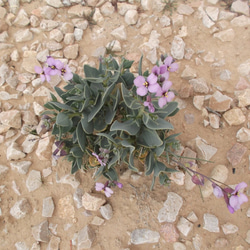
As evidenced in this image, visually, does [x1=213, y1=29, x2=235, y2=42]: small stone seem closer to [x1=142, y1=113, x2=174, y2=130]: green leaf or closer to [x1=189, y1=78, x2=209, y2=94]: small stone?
[x1=189, y1=78, x2=209, y2=94]: small stone

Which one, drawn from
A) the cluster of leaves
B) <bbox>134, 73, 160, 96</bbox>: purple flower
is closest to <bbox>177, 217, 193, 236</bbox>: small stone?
the cluster of leaves

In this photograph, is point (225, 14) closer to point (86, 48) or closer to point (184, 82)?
point (184, 82)

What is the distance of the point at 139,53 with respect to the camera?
4121mm

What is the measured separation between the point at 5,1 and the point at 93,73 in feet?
10.5

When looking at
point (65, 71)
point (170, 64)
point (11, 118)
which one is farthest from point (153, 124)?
point (11, 118)

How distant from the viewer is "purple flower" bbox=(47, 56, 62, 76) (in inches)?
95.7

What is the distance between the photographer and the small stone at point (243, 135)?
134 inches

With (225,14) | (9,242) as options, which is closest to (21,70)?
(9,242)

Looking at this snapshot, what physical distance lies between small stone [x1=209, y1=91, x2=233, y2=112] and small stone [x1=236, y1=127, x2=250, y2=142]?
1.30 ft

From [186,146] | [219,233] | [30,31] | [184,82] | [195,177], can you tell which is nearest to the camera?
[195,177]

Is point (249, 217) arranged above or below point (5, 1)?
below

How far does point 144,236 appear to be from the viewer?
3.00 metres

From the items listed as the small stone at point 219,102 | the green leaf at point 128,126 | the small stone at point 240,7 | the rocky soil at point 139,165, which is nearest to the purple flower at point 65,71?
the green leaf at point 128,126

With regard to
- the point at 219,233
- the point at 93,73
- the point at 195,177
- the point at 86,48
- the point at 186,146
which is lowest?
the point at 219,233
